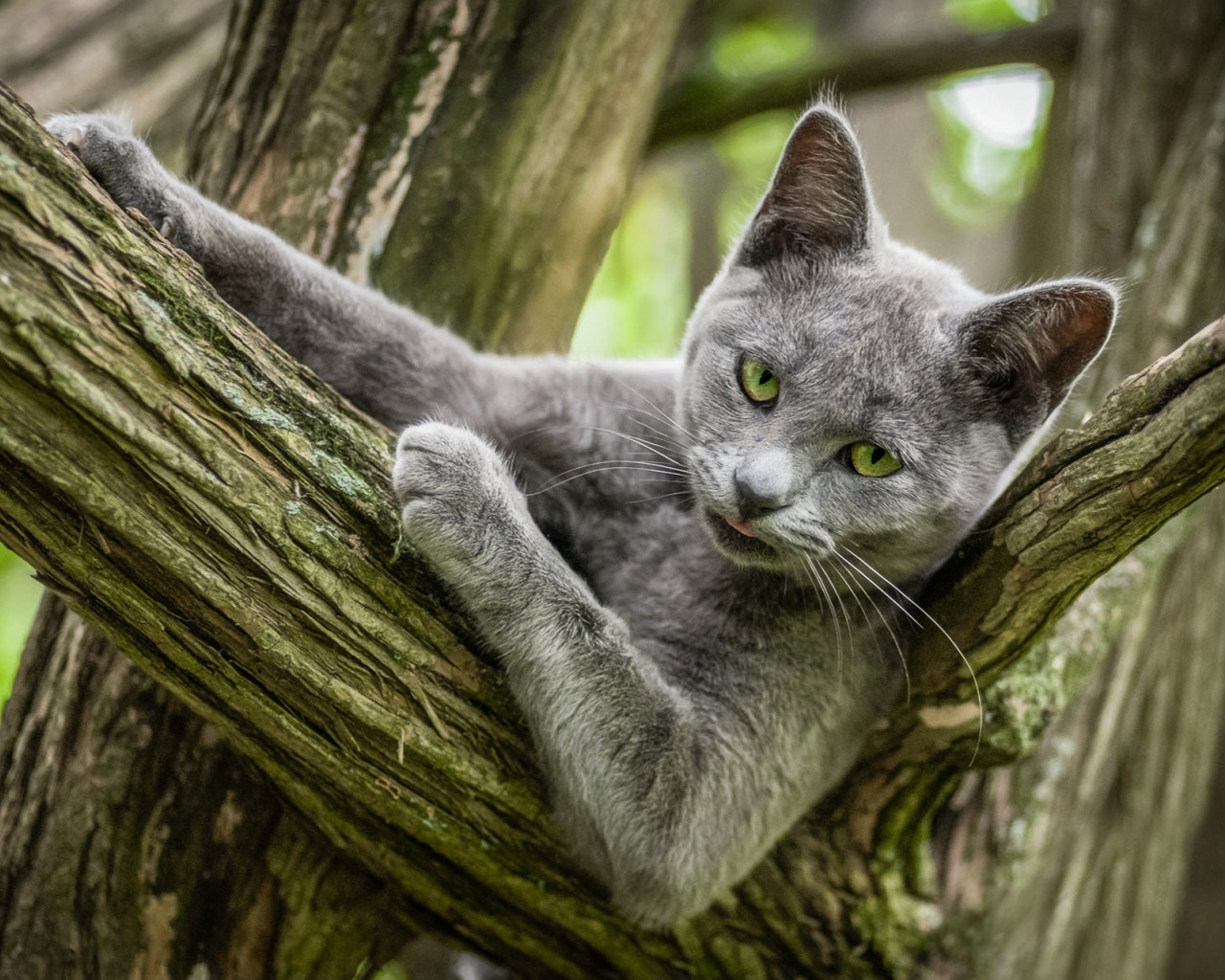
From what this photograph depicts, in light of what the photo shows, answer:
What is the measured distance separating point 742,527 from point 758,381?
1.02 feet

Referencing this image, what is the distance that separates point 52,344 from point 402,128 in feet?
4.15

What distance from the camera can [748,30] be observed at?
4.96 meters

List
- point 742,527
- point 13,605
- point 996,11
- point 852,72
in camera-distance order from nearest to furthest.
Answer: point 742,527, point 852,72, point 13,605, point 996,11

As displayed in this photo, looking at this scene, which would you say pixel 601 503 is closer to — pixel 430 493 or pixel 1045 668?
pixel 430 493

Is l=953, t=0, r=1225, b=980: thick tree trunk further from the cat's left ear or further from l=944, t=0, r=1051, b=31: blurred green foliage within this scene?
l=944, t=0, r=1051, b=31: blurred green foliage

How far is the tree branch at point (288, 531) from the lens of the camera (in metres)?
1.40

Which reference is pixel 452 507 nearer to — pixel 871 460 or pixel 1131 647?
pixel 871 460

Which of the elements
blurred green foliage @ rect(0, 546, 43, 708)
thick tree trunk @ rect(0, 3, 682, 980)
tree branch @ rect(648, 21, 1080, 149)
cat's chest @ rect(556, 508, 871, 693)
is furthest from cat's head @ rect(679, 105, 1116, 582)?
blurred green foliage @ rect(0, 546, 43, 708)

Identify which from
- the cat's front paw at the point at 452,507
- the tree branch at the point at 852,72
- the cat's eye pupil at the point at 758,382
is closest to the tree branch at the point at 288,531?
the cat's front paw at the point at 452,507

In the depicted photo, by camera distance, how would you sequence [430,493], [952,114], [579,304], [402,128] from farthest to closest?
[952,114] < [579,304] < [402,128] < [430,493]

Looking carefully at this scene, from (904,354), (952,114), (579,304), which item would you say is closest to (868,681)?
(904,354)

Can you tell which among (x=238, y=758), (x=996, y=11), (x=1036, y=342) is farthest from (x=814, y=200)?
(x=996, y=11)

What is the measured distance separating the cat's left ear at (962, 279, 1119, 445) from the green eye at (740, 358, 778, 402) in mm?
374

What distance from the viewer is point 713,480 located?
1.95 m
